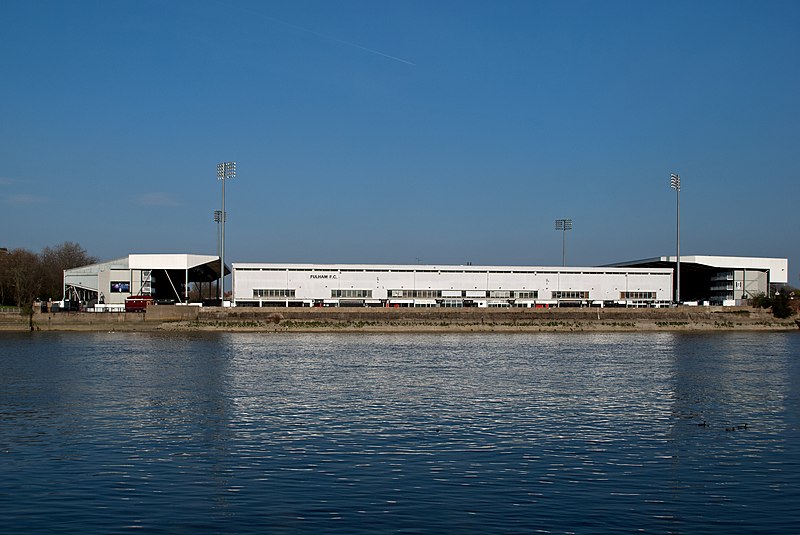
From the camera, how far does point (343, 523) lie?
14.3 metres

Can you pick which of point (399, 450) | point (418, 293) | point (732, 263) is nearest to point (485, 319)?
point (418, 293)

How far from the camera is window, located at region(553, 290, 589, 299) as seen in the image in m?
107

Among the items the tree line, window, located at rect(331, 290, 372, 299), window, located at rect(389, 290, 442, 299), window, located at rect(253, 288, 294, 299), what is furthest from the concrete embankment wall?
the tree line

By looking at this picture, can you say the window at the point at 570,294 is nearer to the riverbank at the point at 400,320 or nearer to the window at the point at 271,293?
the riverbank at the point at 400,320

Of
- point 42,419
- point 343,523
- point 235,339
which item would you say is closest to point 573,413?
point 343,523

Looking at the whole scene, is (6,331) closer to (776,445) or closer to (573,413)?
(573,413)

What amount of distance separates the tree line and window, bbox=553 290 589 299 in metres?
74.2

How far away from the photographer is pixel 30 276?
122 m

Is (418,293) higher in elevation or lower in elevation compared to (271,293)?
higher

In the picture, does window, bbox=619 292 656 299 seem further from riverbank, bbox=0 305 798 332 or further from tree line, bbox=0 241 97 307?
tree line, bbox=0 241 97 307

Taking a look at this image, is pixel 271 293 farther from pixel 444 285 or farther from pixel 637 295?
pixel 637 295

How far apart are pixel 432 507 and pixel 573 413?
13.0m

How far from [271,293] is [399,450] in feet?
264

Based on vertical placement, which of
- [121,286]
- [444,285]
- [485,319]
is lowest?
[485,319]
